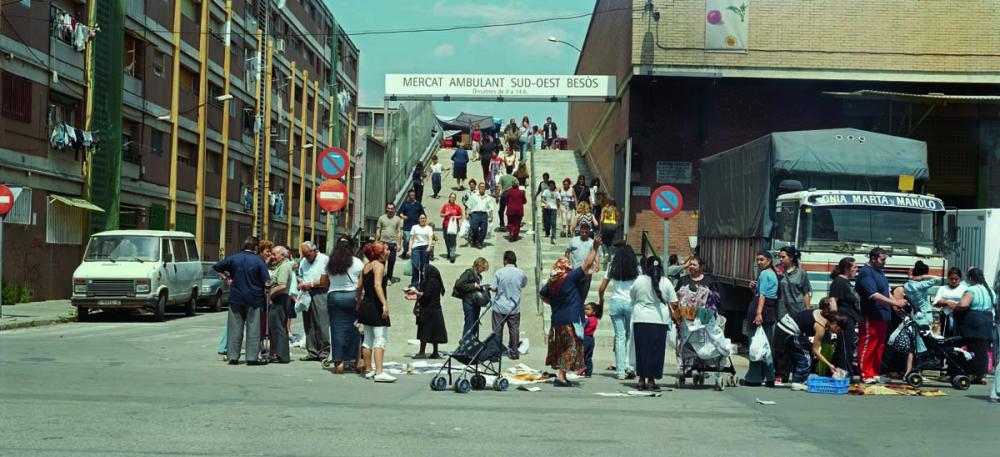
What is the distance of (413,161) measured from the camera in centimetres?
3638

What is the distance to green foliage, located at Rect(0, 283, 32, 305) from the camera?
2769 centimetres

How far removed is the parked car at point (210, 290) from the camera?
1135 inches

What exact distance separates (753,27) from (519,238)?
28.0ft

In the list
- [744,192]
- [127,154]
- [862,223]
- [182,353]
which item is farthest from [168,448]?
[127,154]

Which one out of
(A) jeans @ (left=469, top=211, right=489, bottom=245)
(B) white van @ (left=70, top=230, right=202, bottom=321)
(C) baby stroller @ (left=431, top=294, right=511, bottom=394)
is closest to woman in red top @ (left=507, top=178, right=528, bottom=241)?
(A) jeans @ (left=469, top=211, right=489, bottom=245)

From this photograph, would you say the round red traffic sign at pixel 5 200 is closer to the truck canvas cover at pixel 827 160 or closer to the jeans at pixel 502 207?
the jeans at pixel 502 207

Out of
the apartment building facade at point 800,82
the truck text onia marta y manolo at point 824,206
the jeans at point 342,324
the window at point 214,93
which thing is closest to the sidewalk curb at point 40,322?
the jeans at point 342,324

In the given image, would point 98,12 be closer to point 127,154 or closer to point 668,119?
point 127,154

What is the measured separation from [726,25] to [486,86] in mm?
7212

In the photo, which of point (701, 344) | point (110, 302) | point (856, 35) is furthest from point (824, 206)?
point (110, 302)

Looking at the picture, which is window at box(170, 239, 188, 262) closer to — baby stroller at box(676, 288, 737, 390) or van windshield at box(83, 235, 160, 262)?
van windshield at box(83, 235, 160, 262)

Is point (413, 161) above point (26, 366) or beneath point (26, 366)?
above

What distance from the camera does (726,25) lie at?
97.1 feet

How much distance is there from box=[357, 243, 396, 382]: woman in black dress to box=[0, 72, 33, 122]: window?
60.6ft
